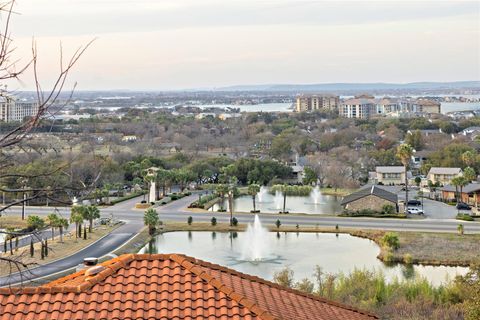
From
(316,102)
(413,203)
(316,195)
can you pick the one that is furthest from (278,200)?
(316,102)

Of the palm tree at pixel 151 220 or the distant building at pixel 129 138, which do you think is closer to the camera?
the palm tree at pixel 151 220

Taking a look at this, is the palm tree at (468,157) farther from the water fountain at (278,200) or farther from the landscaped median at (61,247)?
the landscaped median at (61,247)

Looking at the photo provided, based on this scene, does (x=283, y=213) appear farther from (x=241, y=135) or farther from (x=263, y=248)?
(x=241, y=135)

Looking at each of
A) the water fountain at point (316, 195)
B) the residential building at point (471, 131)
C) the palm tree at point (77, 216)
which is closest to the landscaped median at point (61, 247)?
the palm tree at point (77, 216)

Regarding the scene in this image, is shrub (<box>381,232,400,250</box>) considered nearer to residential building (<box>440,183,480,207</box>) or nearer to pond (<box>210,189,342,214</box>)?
pond (<box>210,189,342,214</box>)

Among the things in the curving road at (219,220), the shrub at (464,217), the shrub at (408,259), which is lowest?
the shrub at (408,259)

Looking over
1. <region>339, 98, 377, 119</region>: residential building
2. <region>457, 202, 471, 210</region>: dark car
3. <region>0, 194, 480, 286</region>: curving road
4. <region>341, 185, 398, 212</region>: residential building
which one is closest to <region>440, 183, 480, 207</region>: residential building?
<region>457, 202, 471, 210</region>: dark car

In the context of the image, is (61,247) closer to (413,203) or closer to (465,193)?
(413,203)
